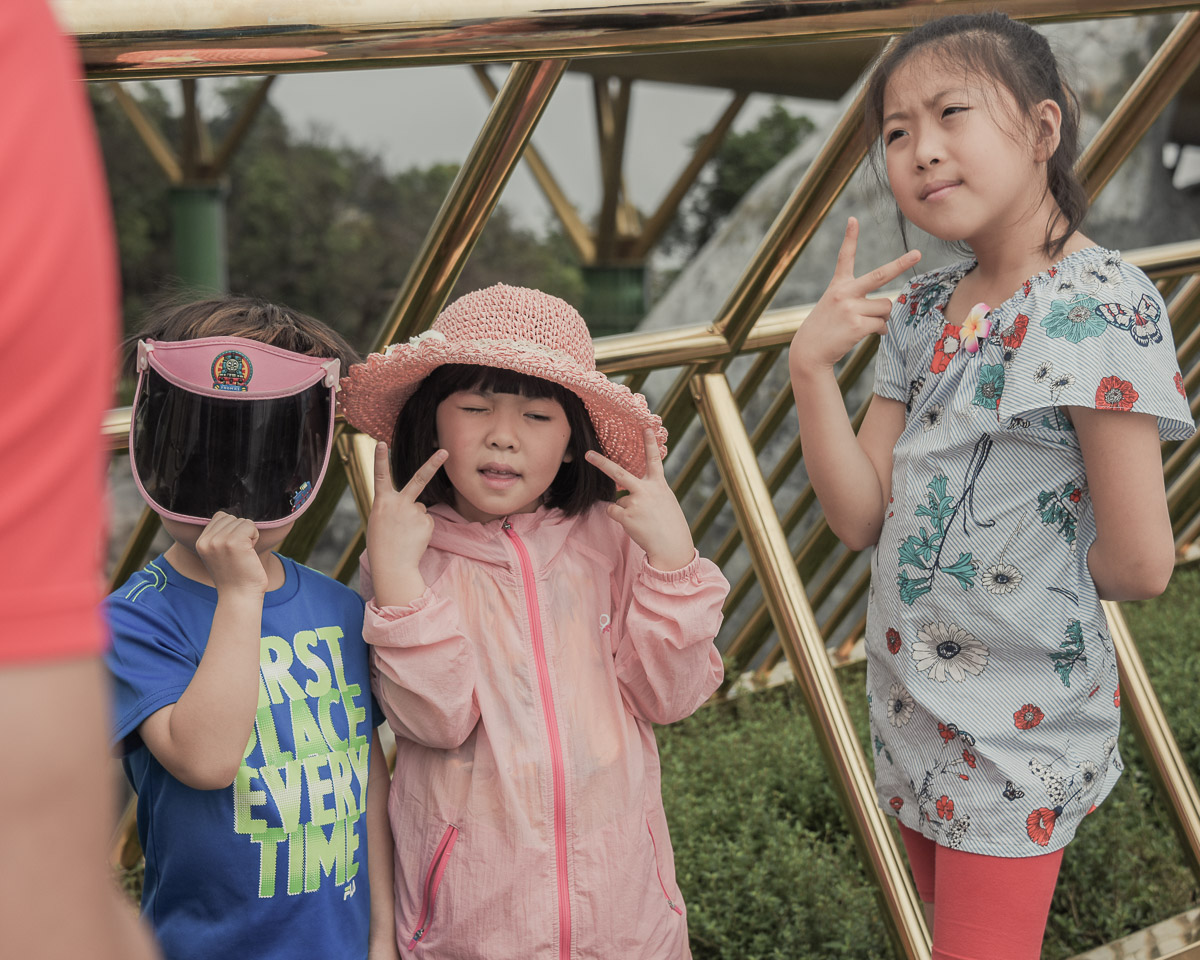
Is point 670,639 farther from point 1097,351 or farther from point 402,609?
point 1097,351

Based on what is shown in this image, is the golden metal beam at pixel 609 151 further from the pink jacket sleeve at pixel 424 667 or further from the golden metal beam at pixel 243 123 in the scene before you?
Answer: the pink jacket sleeve at pixel 424 667

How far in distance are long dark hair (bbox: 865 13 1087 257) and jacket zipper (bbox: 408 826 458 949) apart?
94 cm

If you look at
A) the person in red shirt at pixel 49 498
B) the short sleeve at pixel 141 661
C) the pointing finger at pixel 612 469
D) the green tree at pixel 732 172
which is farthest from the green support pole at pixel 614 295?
the person in red shirt at pixel 49 498

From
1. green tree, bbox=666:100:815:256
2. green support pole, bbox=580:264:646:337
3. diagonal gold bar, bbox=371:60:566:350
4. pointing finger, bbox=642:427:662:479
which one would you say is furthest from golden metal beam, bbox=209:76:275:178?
pointing finger, bbox=642:427:662:479

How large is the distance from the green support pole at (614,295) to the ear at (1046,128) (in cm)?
678

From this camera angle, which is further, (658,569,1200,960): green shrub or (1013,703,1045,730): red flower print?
(658,569,1200,960): green shrub

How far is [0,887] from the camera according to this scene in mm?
379

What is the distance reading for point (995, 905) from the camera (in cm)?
138

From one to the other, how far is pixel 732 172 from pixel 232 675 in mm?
13042

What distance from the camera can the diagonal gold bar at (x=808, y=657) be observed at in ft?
5.23

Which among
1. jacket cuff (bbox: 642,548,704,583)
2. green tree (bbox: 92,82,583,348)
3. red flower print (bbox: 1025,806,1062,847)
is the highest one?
green tree (bbox: 92,82,583,348)

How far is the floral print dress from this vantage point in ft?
4.41

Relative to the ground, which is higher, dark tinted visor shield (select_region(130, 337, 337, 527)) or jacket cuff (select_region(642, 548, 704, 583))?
dark tinted visor shield (select_region(130, 337, 337, 527))

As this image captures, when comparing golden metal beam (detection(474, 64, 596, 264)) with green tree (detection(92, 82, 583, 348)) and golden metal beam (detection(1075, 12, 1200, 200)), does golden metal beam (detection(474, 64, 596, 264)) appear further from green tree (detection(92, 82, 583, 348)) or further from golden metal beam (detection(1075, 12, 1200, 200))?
golden metal beam (detection(1075, 12, 1200, 200))
